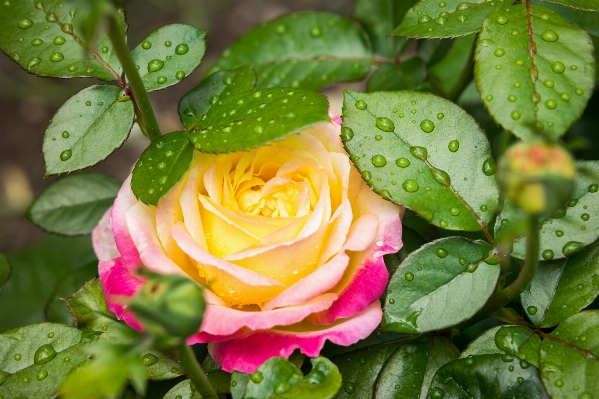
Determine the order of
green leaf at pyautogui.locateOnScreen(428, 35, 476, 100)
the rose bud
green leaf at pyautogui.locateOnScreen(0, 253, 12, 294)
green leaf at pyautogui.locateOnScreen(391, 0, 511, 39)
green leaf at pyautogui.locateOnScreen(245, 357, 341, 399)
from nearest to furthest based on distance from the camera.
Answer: the rose bud, green leaf at pyautogui.locateOnScreen(245, 357, 341, 399), green leaf at pyautogui.locateOnScreen(391, 0, 511, 39), green leaf at pyautogui.locateOnScreen(0, 253, 12, 294), green leaf at pyautogui.locateOnScreen(428, 35, 476, 100)

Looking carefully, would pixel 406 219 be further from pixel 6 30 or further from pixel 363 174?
pixel 6 30

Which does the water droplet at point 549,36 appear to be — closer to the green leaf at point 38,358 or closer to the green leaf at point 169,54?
the green leaf at point 169,54

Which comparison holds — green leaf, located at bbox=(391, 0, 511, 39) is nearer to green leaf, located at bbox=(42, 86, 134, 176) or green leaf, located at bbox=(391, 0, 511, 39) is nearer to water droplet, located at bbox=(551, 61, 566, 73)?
water droplet, located at bbox=(551, 61, 566, 73)

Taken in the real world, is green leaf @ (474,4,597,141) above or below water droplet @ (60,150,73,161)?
above

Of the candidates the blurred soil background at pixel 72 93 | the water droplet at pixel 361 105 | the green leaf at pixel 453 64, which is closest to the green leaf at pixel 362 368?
the water droplet at pixel 361 105

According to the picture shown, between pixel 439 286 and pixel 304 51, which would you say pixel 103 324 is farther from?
pixel 304 51

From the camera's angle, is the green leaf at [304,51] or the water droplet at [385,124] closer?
the water droplet at [385,124]

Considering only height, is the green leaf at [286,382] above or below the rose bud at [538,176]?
below

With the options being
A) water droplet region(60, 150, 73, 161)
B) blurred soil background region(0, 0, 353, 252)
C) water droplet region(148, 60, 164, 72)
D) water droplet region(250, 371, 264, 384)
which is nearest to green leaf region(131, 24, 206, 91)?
water droplet region(148, 60, 164, 72)
